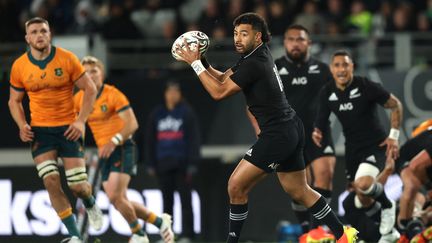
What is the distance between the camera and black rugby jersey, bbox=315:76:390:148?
13.3 meters

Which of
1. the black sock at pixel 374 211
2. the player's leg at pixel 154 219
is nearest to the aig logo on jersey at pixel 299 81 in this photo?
the black sock at pixel 374 211

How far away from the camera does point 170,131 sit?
53.8ft

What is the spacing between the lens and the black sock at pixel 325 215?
1121cm

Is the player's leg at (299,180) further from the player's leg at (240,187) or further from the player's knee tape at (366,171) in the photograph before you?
the player's knee tape at (366,171)

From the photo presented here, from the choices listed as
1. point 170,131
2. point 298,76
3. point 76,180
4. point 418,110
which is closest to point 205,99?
point 170,131

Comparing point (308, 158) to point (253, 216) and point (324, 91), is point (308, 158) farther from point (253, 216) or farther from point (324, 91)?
point (253, 216)

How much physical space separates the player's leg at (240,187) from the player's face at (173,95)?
5.55m

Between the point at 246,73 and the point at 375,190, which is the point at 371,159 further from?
the point at 246,73

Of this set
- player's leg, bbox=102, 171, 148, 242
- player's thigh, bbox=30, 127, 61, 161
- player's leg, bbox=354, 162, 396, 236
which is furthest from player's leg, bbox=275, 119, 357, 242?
player's leg, bbox=102, 171, 148, 242

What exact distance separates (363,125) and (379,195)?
87cm

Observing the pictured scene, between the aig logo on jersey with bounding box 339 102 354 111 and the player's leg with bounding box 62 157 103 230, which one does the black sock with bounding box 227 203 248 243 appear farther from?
the aig logo on jersey with bounding box 339 102 354 111

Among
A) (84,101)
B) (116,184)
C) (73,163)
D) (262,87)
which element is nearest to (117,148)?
(116,184)

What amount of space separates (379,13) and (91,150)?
595 cm

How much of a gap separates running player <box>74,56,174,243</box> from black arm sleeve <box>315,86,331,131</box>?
227 centimetres
